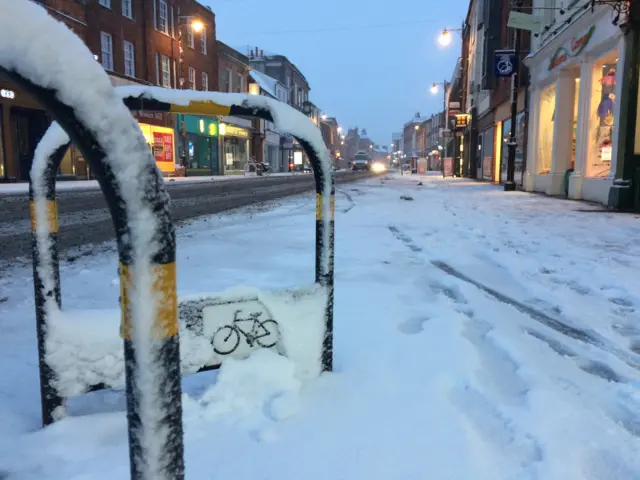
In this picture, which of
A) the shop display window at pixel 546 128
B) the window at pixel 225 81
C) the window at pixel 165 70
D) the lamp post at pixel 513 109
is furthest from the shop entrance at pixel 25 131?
the window at pixel 225 81

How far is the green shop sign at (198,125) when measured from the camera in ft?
112

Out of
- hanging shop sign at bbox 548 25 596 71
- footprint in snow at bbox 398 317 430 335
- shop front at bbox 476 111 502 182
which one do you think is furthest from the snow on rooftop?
footprint in snow at bbox 398 317 430 335

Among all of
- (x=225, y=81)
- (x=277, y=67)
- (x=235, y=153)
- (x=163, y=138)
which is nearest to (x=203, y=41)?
(x=225, y=81)

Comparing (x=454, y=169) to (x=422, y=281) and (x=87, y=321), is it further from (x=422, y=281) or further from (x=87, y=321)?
(x=87, y=321)

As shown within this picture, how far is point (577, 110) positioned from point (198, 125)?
2801cm

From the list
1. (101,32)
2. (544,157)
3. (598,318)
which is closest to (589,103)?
(544,157)

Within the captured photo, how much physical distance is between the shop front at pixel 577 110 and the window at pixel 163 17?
2393 cm

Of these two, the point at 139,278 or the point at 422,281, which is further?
the point at 422,281

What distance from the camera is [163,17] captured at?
107 ft

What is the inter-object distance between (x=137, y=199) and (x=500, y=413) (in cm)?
190

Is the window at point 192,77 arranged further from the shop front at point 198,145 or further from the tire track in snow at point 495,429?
the tire track in snow at point 495,429

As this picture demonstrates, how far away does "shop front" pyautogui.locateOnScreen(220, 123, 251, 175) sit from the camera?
4147cm

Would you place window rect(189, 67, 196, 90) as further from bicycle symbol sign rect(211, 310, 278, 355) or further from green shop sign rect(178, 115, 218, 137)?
bicycle symbol sign rect(211, 310, 278, 355)

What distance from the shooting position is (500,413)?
86.9 inches
